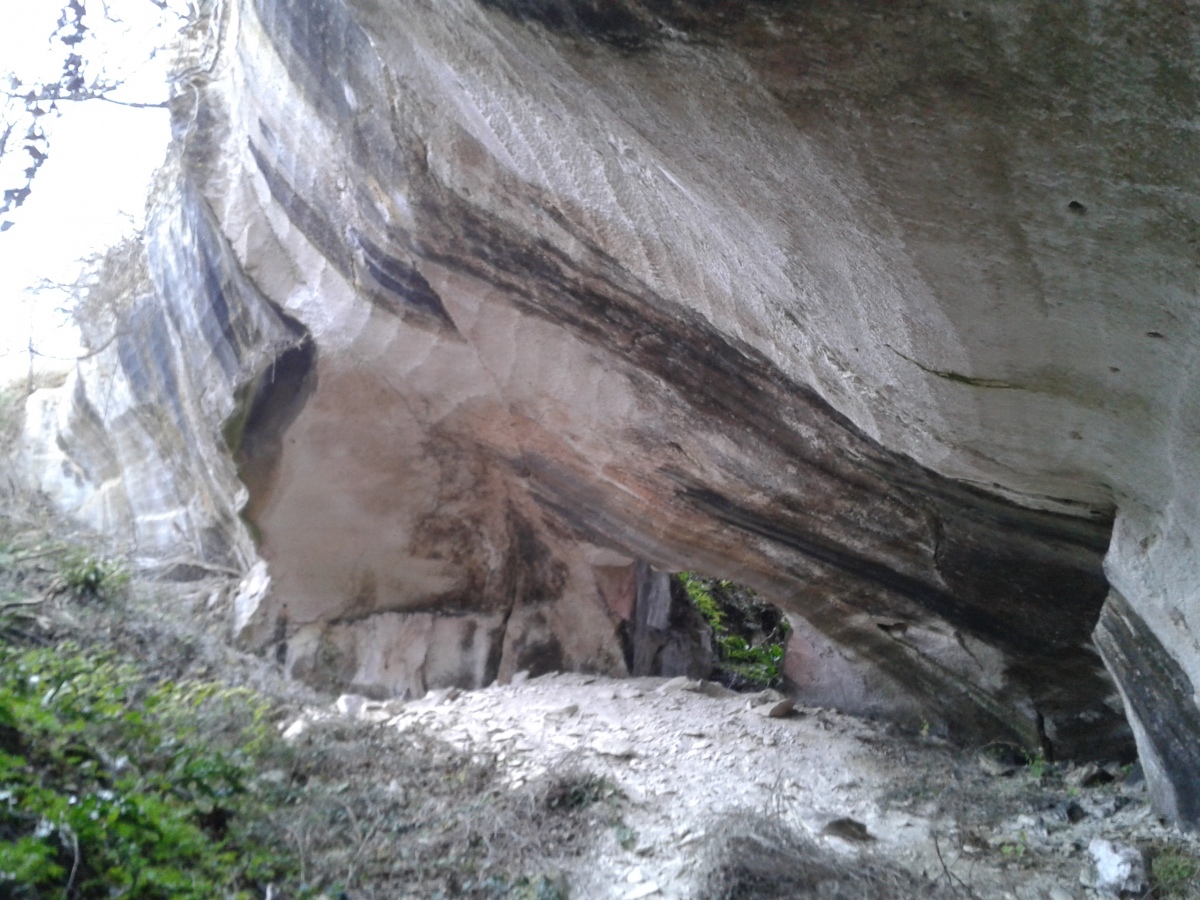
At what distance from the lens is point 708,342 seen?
490 cm

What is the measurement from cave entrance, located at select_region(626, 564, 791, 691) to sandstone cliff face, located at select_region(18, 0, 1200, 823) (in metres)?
0.44

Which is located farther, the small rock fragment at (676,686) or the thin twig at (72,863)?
the small rock fragment at (676,686)

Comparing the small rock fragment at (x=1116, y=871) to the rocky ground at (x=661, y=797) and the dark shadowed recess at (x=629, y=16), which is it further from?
the dark shadowed recess at (x=629, y=16)

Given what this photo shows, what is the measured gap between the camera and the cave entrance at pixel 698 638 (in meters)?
8.19

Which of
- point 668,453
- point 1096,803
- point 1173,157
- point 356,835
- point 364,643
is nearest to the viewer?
point 1173,157

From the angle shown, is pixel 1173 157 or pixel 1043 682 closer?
pixel 1173 157

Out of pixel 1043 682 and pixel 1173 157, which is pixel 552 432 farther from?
pixel 1173 157

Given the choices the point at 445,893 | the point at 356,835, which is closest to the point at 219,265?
the point at 356,835

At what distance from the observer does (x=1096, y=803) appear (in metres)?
4.40

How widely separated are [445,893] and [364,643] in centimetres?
450

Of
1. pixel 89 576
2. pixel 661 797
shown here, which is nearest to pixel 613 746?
pixel 661 797

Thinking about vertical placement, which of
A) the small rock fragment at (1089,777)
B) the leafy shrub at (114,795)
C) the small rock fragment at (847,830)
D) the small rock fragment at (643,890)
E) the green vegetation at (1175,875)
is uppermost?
the leafy shrub at (114,795)

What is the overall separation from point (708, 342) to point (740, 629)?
20.5 feet

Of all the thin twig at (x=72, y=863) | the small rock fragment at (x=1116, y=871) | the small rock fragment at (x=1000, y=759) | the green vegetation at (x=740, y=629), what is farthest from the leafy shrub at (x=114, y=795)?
the green vegetation at (x=740, y=629)
